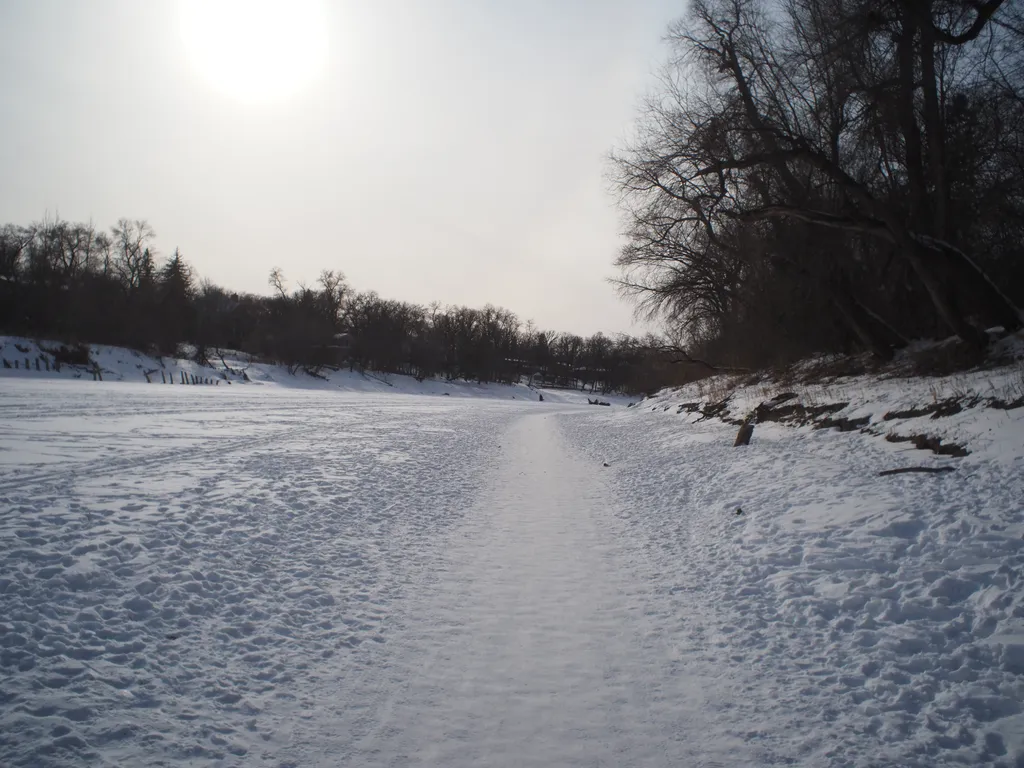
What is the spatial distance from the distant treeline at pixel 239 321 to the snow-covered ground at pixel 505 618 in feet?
99.8

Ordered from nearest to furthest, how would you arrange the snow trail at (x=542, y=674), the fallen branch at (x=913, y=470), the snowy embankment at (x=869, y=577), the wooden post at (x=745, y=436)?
the snow trail at (x=542, y=674)
the snowy embankment at (x=869, y=577)
the fallen branch at (x=913, y=470)
the wooden post at (x=745, y=436)

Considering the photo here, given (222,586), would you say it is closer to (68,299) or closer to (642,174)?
(642,174)

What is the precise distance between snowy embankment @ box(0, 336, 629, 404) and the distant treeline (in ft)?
7.18

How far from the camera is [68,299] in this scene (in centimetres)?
5084

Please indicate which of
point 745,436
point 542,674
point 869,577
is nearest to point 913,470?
point 869,577

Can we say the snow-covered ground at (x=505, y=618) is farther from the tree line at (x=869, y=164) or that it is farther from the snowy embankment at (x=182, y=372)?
the snowy embankment at (x=182, y=372)

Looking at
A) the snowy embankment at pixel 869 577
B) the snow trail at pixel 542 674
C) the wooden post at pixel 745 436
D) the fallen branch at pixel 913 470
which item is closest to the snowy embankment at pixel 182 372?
the snow trail at pixel 542 674

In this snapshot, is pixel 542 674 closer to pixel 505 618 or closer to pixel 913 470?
pixel 505 618

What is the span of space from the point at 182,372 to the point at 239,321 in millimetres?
35949

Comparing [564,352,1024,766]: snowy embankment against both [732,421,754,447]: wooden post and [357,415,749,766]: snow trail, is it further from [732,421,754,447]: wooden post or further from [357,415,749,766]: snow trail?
[732,421,754,447]: wooden post

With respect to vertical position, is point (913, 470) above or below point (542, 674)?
above

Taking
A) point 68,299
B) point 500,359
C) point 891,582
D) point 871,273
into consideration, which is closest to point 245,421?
point 891,582

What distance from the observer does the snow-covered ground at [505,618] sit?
3047mm

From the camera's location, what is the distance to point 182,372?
48.2 metres
